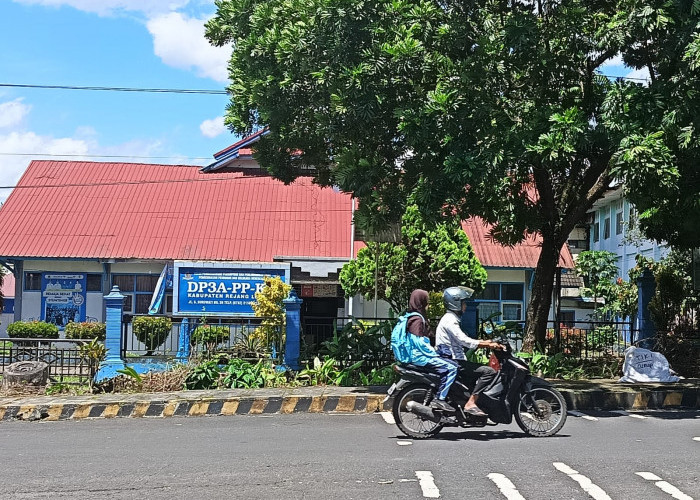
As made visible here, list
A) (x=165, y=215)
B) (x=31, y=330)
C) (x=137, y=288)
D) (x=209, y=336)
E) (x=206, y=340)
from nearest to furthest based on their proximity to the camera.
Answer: (x=206, y=340) < (x=209, y=336) < (x=31, y=330) < (x=137, y=288) < (x=165, y=215)

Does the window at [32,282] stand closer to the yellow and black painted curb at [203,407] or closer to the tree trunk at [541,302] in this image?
the yellow and black painted curb at [203,407]

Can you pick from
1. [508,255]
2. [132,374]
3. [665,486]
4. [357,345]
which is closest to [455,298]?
[665,486]

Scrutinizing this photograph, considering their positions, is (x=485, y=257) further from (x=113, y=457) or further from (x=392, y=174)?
(x=113, y=457)

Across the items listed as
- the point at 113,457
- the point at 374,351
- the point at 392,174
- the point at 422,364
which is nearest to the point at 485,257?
the point at 374,351

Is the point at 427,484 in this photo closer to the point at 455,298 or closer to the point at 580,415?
the point at 455,298

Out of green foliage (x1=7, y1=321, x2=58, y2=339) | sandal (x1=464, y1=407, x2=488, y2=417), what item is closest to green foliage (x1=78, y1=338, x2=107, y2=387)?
sandal (x1=464, y1=407, x2=488, y2=417)

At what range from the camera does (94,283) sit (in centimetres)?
2644

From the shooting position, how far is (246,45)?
11992 millimetres

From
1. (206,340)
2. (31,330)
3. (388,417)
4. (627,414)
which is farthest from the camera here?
(31,330)

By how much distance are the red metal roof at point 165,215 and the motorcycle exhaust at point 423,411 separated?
1740cm

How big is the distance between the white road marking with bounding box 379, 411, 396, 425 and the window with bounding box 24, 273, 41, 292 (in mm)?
18687

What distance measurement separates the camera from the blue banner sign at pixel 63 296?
26.1m

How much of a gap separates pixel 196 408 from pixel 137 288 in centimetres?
1598

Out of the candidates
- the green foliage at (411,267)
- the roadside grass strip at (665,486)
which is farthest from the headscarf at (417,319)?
the green foliage at (411,267)
